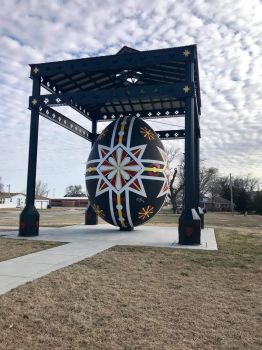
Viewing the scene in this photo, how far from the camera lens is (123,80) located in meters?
Result: 16.8

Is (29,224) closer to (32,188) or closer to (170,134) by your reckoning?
(32,188)

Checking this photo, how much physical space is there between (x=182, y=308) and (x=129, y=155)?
8.68m

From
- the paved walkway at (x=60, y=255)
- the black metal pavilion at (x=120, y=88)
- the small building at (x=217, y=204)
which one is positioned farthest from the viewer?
the small building at (x=217, y=204)

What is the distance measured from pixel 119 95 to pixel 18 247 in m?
6.27

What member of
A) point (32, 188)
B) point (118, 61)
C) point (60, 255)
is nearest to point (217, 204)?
point (32, 188)

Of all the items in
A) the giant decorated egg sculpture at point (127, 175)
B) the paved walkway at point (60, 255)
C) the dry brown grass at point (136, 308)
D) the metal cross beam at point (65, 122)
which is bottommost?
the dry brown grass at point (136, 308)

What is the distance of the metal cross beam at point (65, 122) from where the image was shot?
14.3m

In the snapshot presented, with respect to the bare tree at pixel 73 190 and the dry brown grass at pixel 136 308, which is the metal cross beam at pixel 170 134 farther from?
the bare tree at pixel 73 190

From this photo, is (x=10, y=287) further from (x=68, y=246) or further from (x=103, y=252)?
(x=68, y=246)

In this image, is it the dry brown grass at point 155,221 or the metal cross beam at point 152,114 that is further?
the dry brown grass at point 155,221

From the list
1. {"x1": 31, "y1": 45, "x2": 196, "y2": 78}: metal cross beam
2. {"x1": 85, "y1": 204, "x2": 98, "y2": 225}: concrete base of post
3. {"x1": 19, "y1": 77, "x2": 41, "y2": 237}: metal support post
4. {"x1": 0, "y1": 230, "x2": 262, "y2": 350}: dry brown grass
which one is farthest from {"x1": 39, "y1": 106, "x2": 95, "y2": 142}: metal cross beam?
{"x1": 0, "y1": 230, "x2": 262, "y2": 350}: dry brown grass

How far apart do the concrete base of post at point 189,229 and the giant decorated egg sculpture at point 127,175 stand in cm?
186

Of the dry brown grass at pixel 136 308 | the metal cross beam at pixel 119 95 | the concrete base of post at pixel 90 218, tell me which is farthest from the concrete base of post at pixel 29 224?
the dry brown grass at pixel 136 308

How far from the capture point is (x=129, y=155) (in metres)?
13.2
